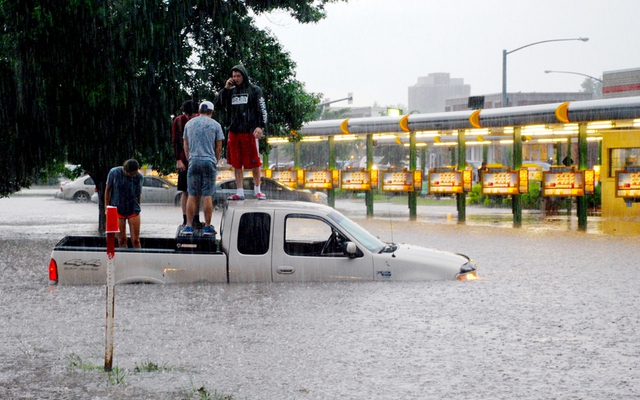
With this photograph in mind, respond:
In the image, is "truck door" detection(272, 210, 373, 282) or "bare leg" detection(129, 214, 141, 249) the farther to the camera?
"bare leg" detection(129, 214, 141, 249)

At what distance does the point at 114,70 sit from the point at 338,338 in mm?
11876

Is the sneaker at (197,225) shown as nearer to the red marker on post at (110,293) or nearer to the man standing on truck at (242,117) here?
the man standing on truck at (242,117)

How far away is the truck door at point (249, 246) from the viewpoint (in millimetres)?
12430

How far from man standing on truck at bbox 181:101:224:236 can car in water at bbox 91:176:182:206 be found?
25901 millimetres

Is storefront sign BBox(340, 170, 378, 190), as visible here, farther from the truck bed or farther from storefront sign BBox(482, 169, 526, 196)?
the truck bed

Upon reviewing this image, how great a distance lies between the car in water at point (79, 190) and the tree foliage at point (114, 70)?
2242cm

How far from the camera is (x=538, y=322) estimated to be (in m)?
10.2

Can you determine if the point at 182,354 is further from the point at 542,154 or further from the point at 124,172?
the point at 542,154

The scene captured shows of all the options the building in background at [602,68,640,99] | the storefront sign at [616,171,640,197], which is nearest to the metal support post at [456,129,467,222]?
the storefront sign at [616,171,640,197]

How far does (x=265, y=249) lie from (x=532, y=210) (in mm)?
24830

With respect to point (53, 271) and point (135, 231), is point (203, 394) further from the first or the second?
point (135, 231)

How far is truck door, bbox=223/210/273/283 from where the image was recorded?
12430 millimetres

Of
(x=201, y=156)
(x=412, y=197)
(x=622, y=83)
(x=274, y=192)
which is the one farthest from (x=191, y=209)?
(x=622, y=83)

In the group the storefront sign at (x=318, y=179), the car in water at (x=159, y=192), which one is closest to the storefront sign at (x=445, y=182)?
the storefront sign at (x=318, y=179)
